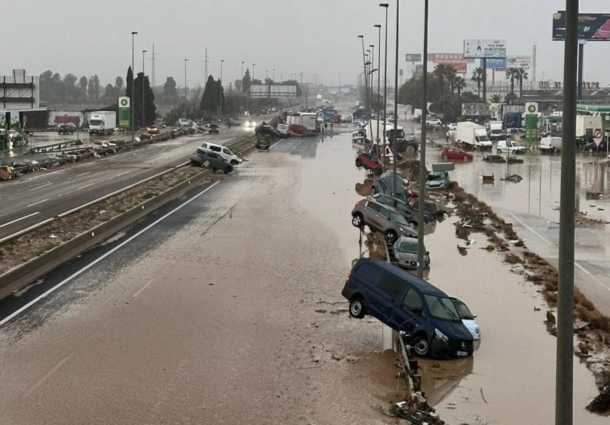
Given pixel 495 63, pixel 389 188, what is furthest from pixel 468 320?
pixel 495 63

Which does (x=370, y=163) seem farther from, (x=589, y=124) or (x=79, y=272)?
(x=79, y=272)

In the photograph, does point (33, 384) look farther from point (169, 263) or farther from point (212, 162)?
point (212, 162)

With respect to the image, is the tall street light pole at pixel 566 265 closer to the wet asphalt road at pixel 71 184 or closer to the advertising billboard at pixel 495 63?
the wet asphalt road at pixel 71 184

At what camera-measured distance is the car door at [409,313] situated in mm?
17719

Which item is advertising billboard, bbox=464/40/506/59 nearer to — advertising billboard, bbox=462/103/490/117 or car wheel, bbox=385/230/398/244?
advertising billboard, bbox=462/103/490/117

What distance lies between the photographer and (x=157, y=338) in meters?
18.5

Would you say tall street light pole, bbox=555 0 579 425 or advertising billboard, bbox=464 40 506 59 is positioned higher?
advertising billboard, bbox=464 40 506 59

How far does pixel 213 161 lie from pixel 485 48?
131 meters

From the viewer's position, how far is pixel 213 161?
58656 millimetres

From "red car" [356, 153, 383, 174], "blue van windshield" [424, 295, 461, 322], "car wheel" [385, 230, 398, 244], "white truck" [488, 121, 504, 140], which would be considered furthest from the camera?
"white truck" [488, 121, 504, 140]

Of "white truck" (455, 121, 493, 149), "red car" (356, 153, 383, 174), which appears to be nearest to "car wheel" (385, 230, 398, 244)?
"red car" (356, 153, 383, 174)

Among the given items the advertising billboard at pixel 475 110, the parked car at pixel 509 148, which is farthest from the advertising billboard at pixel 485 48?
the parked car at pixel 509 148

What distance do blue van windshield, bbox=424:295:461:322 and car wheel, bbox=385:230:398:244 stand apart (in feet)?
39.2

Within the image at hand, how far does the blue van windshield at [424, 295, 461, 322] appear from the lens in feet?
58.5
